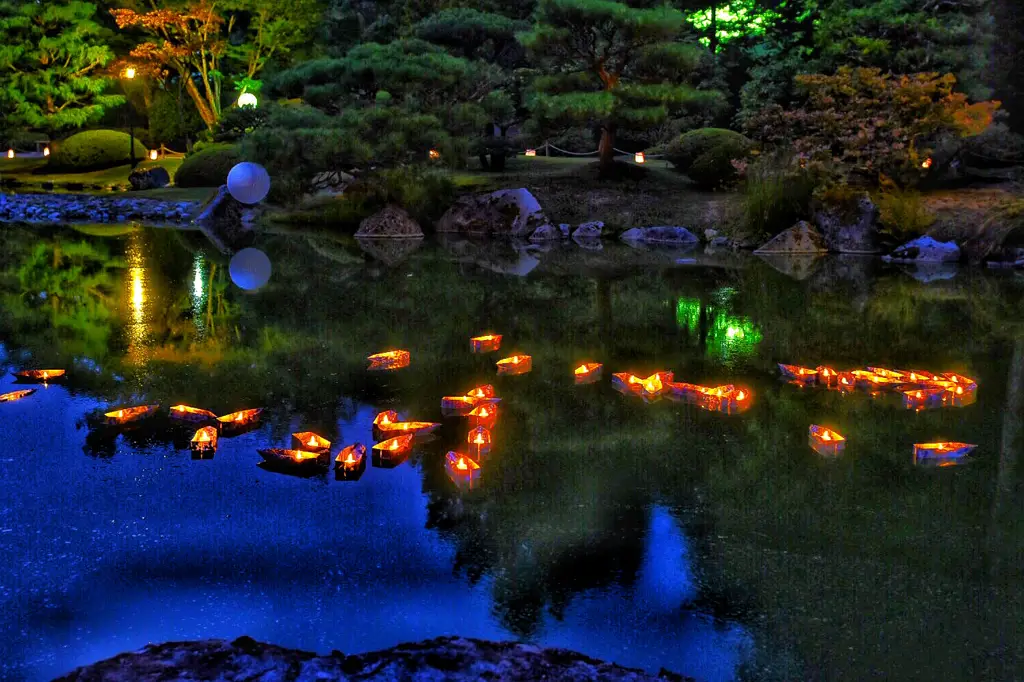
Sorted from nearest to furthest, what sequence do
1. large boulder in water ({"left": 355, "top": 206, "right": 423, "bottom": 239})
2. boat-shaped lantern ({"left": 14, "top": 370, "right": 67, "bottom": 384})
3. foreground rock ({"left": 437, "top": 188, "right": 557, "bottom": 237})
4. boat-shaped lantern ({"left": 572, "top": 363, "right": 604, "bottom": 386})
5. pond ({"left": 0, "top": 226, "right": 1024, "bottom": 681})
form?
pond ({"left": 0, "top": 226, "right": 1024, "bottom": 681}) → boat-shaped lantern ({"left": 14, "top": 370, "right": 67, "bottom": 384}) → boat-shaped lantern ({"left": 572, "top": 363, "right": 604, "bottom": 386}) → large boulder in water ({"left": 355, "top": 206, "right": 423, "bottom": 239}) → foreground rock ({"left": 437, "top": 188, "right": 557, "bottom": 237})

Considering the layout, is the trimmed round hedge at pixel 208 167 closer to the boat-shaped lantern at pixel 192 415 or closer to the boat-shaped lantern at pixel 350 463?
the boat-shaped lantern at pixel 192 415

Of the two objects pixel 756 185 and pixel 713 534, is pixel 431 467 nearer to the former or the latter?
pixel 713 534

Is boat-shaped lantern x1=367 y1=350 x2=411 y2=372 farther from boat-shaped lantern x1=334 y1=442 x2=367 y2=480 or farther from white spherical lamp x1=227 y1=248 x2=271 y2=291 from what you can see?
white spherical lamp x1=227 y1=248 x2=271 y2=291

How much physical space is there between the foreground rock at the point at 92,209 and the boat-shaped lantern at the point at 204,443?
14535 millimetres

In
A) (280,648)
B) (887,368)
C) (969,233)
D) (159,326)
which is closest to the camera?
(280,648)

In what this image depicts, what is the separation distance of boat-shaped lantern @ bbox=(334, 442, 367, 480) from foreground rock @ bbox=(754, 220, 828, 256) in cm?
1078

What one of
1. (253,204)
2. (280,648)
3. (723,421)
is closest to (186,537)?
(280,648)

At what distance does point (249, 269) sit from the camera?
35.4 ft

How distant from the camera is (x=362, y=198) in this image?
1717 cm

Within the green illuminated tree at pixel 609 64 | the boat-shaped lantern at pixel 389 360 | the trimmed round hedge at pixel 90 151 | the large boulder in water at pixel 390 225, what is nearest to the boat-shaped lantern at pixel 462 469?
the boat-shaped lantern at pixel 389 360

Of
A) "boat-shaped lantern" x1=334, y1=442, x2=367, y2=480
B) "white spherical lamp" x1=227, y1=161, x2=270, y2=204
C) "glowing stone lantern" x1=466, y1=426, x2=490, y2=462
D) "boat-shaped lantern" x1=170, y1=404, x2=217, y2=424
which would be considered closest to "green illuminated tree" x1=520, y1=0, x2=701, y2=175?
"white spherical lamp" x1=227, y1=161, x2=270, y2=204

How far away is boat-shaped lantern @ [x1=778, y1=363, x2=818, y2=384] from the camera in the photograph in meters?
5.61

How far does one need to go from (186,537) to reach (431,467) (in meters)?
1.13

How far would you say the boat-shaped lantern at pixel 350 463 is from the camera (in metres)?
3.94
